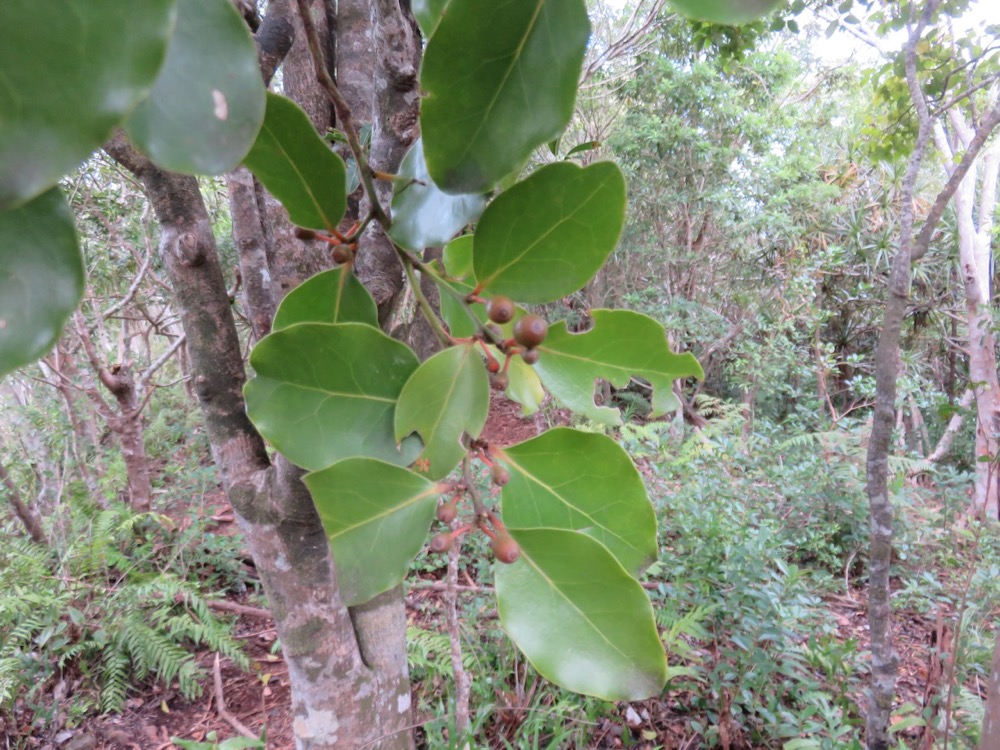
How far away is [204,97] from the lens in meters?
0.15

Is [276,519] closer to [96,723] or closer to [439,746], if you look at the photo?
[439,746]

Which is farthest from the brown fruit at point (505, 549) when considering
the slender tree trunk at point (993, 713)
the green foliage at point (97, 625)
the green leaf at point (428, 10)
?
the green foliage at point (97, 625)

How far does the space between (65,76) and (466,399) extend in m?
0.19

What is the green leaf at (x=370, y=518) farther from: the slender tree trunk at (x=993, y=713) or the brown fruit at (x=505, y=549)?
the slender tree trunk at (x=993, y=713)

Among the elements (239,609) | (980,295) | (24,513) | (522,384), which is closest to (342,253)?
(522,384)

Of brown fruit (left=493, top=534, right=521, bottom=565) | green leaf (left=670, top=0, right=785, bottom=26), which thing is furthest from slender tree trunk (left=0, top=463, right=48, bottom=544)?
green leaf (left=670, top=0, right=785, bottom=26)

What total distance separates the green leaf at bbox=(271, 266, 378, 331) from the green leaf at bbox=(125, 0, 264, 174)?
15 cm

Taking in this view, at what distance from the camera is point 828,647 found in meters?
1.71

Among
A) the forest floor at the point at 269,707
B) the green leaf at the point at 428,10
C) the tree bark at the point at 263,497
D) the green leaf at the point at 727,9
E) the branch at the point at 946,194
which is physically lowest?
the forest floor at the point at 269,707

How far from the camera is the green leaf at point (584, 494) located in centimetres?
30

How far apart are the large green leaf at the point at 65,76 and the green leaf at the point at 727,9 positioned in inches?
5.2

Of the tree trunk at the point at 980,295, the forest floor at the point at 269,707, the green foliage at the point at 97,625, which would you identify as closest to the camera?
the forest floor at the point at 269,707

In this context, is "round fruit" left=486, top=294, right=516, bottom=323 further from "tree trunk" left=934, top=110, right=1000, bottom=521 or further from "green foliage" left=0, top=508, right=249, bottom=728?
"tree trunk" left=934, top=110, right=1000, bottom=521

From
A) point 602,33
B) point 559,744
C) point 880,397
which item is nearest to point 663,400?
point 880,397
